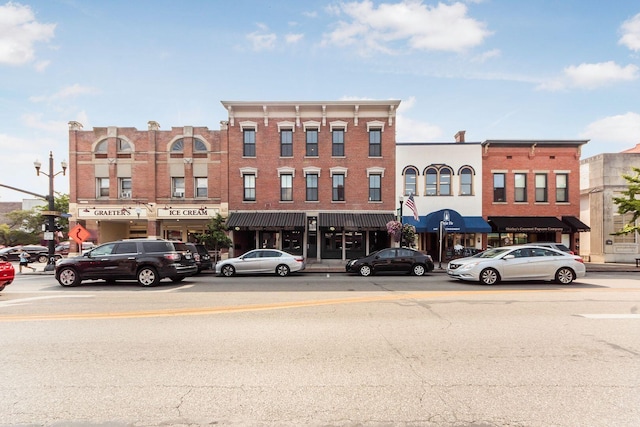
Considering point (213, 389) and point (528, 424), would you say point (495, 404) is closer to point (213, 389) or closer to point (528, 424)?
point (528, 424)

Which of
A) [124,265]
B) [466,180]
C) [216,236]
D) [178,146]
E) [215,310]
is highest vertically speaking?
[178,146]

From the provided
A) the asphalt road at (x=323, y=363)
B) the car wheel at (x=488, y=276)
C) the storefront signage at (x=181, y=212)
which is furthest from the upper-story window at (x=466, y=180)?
the storefront signage at (x=181, y=212)

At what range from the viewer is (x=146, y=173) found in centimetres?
2450

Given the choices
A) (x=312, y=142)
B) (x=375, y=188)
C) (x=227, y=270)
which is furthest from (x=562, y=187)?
(x=227, y=270)

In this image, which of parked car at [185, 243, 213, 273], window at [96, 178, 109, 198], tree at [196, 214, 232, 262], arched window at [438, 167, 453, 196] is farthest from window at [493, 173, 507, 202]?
window at [96, 178, 109, 198]

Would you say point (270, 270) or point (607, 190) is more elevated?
point (607, 190)

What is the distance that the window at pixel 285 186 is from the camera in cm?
2445

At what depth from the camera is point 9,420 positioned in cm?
358

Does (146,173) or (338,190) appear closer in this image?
(338,190)

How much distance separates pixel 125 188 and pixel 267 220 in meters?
10.7

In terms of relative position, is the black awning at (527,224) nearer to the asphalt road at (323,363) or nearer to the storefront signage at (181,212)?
the asphalt road at (323,363)

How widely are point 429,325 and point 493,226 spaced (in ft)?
62.9

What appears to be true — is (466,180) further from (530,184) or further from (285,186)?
(285,186)

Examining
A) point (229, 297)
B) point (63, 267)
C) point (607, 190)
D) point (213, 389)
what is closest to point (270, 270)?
point (229, 297)
